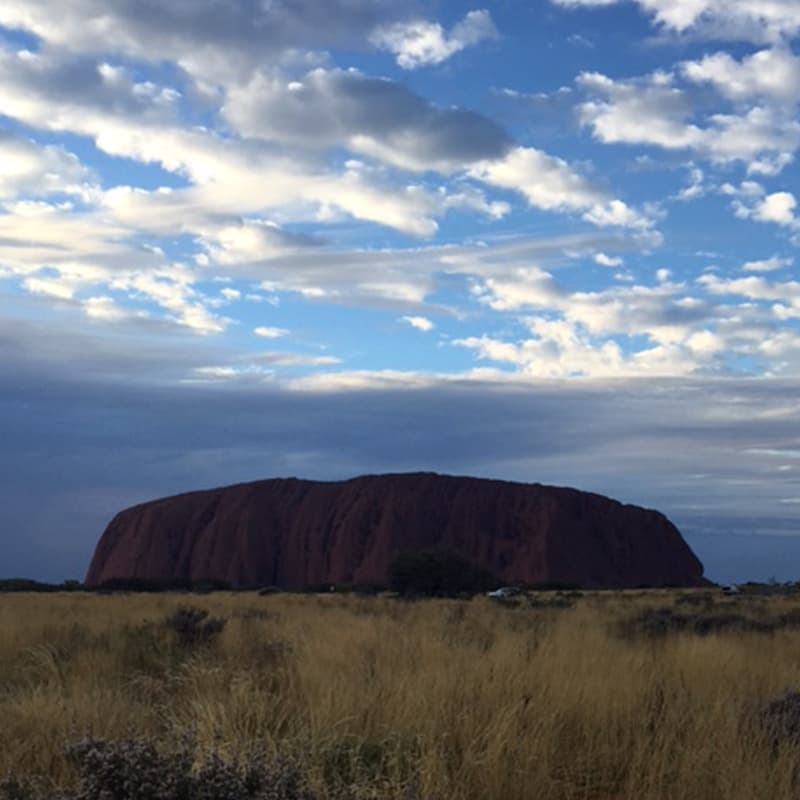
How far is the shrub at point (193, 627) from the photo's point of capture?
610 inches

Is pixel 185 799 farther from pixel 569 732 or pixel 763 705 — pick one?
pixel 763 705

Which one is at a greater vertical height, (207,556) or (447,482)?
(447,482)

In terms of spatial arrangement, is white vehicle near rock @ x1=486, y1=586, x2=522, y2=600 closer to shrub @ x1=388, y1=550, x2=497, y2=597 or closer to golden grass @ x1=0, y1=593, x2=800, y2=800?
shrub @ x1=388, y1=550, x2=497, y2=597

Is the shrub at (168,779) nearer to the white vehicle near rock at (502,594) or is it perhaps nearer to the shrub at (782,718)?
the shrub at (782,718)

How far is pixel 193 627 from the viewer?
53.0 feet

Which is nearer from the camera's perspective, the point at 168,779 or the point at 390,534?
the point at 168,779

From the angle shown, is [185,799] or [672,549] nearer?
[185,799]

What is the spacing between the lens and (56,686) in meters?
9.89

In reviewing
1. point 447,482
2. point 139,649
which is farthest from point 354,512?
point 139,649

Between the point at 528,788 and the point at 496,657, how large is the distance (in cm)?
361

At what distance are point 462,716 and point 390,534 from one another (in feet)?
336

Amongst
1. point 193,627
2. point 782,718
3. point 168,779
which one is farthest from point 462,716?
point 193,627

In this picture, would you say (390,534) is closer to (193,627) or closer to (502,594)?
(502,594)

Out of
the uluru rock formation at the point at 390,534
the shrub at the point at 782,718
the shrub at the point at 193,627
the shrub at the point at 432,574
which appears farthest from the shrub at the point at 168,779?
the uluru rock formation at the point at 390,534
